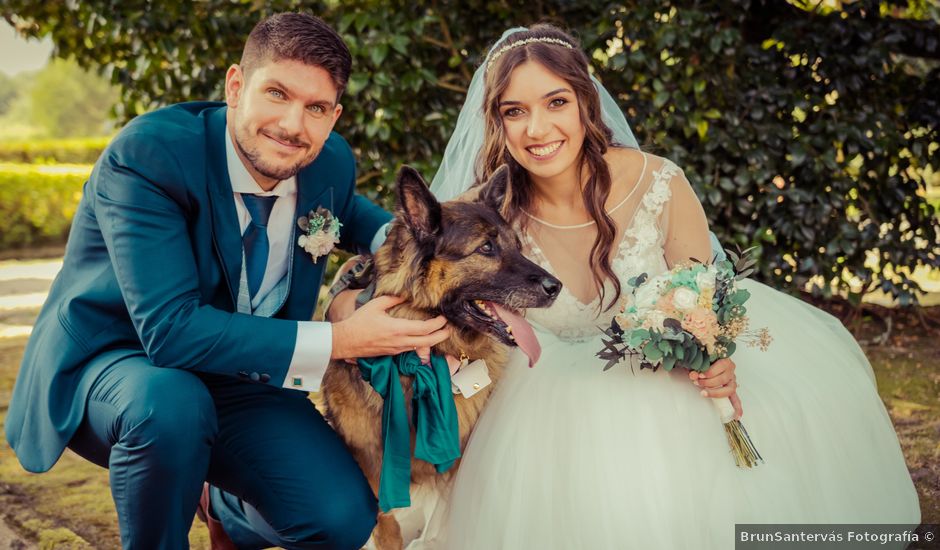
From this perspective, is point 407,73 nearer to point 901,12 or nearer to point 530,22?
point 530,22

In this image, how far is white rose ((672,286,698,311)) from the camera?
2.49m

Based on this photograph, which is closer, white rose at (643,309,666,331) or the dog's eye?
white rose at (643,309,666,331)

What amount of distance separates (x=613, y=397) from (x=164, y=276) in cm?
138

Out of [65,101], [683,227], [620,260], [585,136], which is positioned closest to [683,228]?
[683,227]

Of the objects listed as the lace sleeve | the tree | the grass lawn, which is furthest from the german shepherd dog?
the tree

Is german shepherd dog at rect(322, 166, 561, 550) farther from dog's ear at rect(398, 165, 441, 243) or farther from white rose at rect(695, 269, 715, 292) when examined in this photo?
white rose at rect(695, 269, 715, 292)

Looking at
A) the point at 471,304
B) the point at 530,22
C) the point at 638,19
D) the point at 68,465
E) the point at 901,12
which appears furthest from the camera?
the point at 901,12

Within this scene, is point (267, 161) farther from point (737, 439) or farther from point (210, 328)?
point (737, 439)

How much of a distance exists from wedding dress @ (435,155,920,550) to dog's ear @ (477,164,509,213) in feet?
1.79

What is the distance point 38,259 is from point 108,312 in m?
12.0

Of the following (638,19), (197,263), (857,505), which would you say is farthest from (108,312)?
(638,19)

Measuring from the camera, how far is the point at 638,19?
4.77 m

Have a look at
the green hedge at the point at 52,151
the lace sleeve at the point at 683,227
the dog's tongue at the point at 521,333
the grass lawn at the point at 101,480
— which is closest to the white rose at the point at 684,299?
the dog's tongue at the point at 521,333

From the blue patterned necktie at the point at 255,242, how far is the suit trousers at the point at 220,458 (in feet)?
1.13
